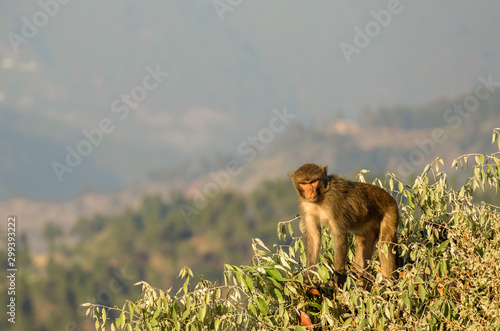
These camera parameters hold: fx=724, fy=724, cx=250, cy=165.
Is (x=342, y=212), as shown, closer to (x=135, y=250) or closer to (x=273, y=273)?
(x=273, y=273)

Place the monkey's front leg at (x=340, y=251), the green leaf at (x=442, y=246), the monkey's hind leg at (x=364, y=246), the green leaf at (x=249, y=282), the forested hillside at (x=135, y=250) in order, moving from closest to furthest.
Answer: the green leaf at (x=249, y=282)
the green leaf at (x=442, y=246)
the monkey's front leg at (x=340, y=251)
the monkey's hind leg at (x=364, y=246)
the forested hillside at (x=135, y=250)

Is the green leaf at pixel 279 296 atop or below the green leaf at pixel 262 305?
atop

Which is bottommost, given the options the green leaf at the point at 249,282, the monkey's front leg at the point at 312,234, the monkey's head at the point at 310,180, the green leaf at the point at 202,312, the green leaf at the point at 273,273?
the green leaf at the point at 202,312

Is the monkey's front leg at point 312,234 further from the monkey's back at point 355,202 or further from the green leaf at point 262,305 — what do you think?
the green leaf at point 262,305

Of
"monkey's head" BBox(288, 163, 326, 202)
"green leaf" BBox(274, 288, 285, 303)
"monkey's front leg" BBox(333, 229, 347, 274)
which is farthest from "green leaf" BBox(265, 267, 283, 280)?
"monkey's head" BBox(288, 163, 326, 202)

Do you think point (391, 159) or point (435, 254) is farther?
point (391, 159)

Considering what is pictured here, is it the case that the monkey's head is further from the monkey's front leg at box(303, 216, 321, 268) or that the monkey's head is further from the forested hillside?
the forested hillside

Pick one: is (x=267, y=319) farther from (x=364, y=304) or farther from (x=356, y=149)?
(x=356, y=149)

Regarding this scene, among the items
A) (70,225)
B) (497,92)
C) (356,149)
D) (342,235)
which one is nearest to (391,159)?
(356,149)

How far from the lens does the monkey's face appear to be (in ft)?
29.8

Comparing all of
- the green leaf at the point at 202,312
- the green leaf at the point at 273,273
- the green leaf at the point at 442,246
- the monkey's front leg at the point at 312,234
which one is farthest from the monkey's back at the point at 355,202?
the green leaf at the point at 202,312

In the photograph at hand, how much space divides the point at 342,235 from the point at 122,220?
11548 cm

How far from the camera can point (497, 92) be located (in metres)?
150

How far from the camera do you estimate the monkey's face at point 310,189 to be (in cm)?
909
